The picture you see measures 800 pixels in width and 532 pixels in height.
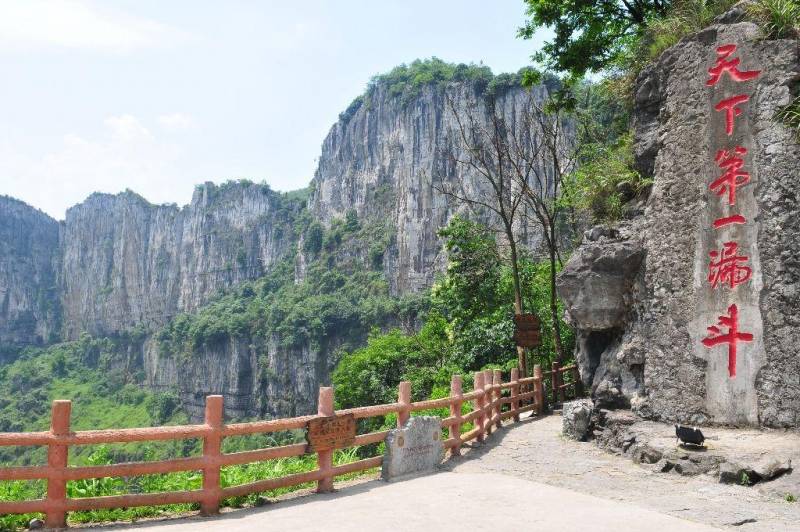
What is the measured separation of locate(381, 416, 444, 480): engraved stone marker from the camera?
17.8 feet

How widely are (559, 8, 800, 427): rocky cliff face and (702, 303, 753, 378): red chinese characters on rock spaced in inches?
0.6

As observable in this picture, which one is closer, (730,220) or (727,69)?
(730,220)

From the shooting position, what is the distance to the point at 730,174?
6.17 metres

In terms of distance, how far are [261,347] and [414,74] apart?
3456cm

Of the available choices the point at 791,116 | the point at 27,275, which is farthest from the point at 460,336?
the point at 27,275

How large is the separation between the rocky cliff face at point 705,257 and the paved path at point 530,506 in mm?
1298

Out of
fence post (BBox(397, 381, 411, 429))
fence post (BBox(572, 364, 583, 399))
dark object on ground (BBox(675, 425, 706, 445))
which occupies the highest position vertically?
fence post (BBox(397, 381, 411, 429))

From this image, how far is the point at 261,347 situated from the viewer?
6116 centimetres

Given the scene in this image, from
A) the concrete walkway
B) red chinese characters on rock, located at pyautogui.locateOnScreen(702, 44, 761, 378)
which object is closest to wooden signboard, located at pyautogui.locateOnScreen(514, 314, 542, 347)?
red chinese characters on rock, located at pyautogui.locateOnScreen(702, 44, 761, 378)

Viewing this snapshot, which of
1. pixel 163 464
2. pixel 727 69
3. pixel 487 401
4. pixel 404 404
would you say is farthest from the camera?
pixel 487 401

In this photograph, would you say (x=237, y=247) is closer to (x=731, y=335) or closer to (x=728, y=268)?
(x=728, y=268)

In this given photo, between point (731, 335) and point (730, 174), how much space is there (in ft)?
5.57

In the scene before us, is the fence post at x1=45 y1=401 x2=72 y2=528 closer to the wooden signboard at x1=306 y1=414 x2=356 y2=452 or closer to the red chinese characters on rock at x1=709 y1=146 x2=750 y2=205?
the wooden signboard at x1=306 y1=414 x2=356 y2=452

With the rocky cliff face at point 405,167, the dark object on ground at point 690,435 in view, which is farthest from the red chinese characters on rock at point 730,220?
the rocky cliff face at point 405,167
